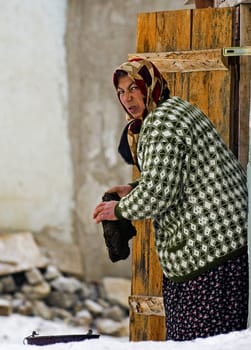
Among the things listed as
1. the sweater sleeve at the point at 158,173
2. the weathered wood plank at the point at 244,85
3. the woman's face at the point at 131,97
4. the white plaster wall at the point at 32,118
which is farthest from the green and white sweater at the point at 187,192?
the white plaster wall at the point at 32,118

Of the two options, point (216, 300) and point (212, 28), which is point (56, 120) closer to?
point (212, 28)

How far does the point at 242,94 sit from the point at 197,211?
3.92 ft

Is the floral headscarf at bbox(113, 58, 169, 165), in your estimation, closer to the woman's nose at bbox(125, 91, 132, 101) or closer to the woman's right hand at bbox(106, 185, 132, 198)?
the woman's nose at bbox(125, 91, 132, 101)

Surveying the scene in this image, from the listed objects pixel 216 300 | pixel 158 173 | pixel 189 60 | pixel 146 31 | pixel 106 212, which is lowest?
pixel 216 300

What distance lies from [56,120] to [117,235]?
4589 millimetres

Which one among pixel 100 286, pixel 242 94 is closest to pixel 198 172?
pixel 242 94

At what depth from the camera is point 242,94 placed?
3.91 m

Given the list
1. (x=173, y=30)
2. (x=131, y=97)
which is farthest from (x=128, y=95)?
(x=173, y=30)

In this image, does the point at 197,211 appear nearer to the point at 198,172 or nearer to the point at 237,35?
the point at 198,172

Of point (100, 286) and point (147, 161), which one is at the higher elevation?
point (147, 161)

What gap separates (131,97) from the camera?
9.85ft

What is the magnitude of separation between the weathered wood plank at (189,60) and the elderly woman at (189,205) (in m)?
1.01

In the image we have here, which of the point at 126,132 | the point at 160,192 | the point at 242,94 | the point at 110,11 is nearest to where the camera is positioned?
the point at 160,192

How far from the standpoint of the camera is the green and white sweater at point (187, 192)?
2.79 meters
